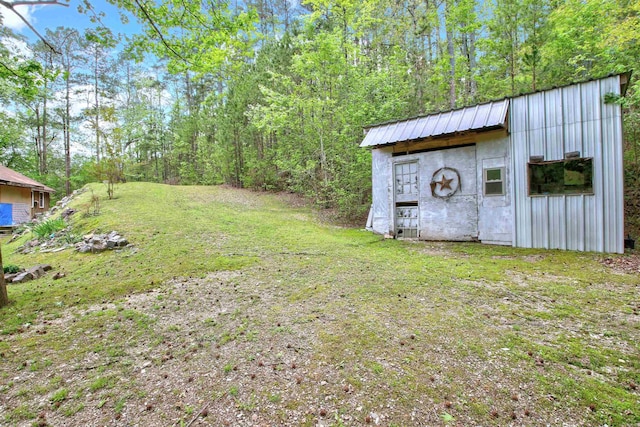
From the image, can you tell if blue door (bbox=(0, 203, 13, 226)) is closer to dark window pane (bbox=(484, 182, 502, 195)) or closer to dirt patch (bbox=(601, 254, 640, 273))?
dark window pane (bbox=(484, 182, 502, 195))

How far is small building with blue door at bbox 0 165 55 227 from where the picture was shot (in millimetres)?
16469

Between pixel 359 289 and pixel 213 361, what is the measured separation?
238 cm

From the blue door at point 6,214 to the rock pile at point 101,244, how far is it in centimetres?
1408

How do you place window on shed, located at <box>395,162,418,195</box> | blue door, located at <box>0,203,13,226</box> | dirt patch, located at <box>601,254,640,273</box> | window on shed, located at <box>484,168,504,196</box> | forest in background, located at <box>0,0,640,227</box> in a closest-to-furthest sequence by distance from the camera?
1. dirt patch, located at <box>601,254,640,273</box>
2. forest in background, located at <box>0,0,640,227</box>
3. window on shed, located at <box>484,168,504,196</box>
4. window on shed, located at <box>395,162,418,195</box>
5. blue door, located at <box>0,203,13,226</box>

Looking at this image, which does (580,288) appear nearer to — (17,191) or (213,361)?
(213,361)

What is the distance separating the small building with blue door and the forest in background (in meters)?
2.68

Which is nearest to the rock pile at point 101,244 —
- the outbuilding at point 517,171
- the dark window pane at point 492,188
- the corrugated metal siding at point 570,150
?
the outbuilding at point 517,171

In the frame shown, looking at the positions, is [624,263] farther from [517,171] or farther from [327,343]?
[327,343]

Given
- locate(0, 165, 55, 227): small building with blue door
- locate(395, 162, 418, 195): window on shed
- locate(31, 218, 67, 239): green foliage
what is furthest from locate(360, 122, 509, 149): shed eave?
locate(0, 165, 55, 227): small building with blue door

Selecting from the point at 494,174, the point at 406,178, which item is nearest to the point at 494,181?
the point at 494,174

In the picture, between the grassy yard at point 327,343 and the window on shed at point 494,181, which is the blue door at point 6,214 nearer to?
the grassy yard at point 327,343

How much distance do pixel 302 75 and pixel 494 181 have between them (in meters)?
9.47

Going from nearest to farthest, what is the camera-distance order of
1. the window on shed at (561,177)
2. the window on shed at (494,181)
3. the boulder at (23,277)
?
the boulder at (23,277)
the window on shed at (561,177)
the window on shed at (494,181)

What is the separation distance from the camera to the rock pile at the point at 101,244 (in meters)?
7.35
